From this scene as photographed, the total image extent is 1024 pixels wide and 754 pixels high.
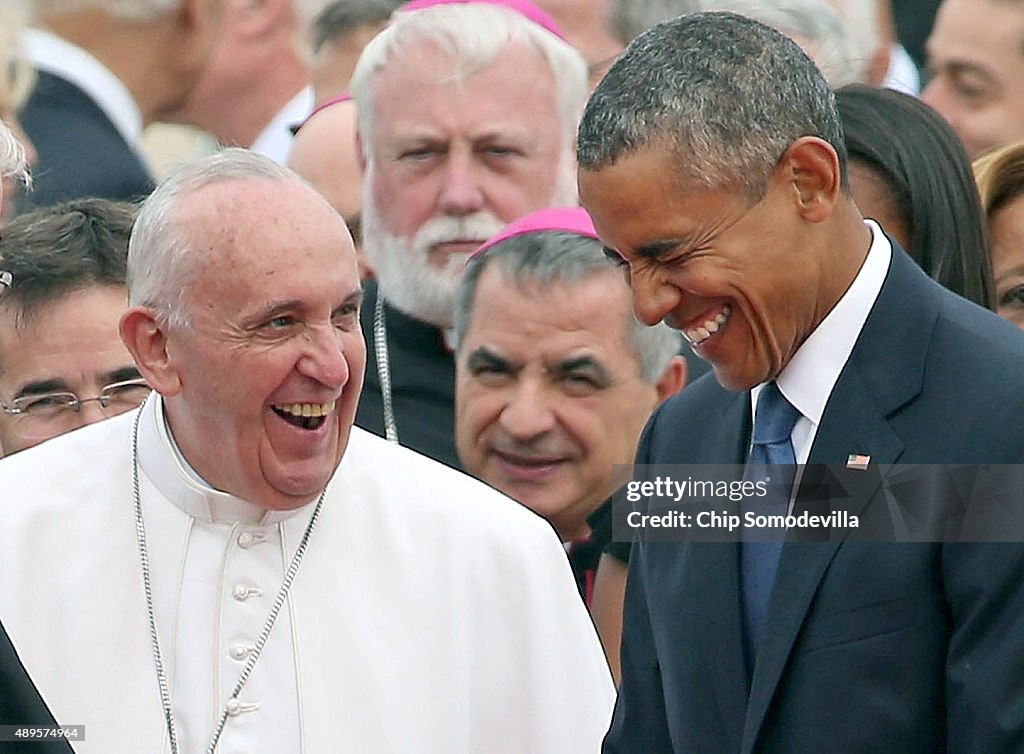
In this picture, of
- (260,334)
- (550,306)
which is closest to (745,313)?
(260,334)

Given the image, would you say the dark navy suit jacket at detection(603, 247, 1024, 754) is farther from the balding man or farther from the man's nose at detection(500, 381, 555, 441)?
the balding man

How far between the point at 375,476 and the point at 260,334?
47cm

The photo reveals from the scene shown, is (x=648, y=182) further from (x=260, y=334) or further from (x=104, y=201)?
(x=104, y=201)

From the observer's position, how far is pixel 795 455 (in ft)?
10.6

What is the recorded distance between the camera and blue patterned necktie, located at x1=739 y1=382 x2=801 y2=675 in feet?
10.5

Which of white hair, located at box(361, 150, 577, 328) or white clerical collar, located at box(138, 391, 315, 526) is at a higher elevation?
white hair, located at box(361, 150, 577, 328)

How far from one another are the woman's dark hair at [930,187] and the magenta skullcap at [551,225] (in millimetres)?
808

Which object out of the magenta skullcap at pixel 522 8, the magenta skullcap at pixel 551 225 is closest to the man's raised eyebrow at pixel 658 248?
the magenta skullcap at pixel 551 225

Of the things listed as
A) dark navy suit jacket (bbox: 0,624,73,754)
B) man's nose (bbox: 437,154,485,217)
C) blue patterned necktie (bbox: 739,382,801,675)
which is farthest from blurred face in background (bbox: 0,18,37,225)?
dark navy suit jacket (bbox: 0,624,73,754)

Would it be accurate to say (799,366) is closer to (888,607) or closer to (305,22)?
(888,607)

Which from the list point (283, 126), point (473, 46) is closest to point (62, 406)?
point (473, 46)

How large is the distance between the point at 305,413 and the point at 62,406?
1.10 m

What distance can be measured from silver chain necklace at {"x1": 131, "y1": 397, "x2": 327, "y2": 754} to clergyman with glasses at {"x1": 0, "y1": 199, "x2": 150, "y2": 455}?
0.55 meters

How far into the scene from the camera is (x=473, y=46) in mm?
5316
